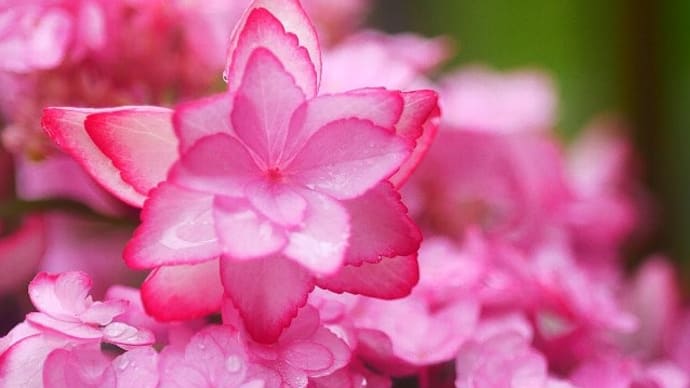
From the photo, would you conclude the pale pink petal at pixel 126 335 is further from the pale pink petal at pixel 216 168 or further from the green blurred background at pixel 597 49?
the green blurred background at pixel 597 49

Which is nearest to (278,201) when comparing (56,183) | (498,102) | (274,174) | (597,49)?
(274,174)

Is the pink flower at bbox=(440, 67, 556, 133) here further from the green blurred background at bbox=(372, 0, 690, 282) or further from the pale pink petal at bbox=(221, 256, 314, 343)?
the green blurred background at bbox=(372, 0, 690, 282)

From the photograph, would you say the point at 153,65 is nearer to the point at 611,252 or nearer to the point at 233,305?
the point at 233,305

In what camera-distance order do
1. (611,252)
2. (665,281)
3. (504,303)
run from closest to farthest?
(504,303) < (665,281) < (611,252)

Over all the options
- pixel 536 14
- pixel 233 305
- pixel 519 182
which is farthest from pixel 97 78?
pixel 536 14

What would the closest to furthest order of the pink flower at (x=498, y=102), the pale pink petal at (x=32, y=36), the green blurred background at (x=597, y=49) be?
the pale pink petal at (x=32, y=36) < the pink flower at (x=498, y=102) < the green blurred background at (x=597, y=49)

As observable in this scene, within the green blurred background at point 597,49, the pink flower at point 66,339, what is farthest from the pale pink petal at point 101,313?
the green blurred background at point 597,49
